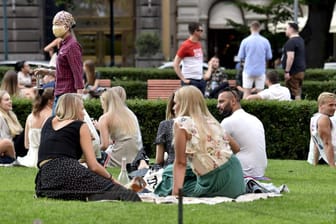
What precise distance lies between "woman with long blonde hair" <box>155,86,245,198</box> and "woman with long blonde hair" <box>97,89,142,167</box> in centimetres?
335

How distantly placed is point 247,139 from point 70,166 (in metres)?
2.59

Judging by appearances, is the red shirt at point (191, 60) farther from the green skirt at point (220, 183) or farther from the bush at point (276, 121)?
the green skirt at point (220, 183)

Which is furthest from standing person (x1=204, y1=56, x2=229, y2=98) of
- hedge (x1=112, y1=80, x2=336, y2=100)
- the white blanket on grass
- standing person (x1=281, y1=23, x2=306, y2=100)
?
the white blanket on grass

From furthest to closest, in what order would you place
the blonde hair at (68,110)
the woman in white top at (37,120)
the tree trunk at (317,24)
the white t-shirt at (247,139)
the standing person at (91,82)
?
the tree trunk at (317,24)
the standing person at (91,82)
the woman in white top at (37,120)
the white t-shirt at (247,139)
the blonde hair at (68,110)

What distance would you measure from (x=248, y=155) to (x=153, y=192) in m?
1.72

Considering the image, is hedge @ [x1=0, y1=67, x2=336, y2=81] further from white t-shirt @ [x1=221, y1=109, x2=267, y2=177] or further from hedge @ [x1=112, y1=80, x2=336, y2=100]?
white t-shirt @ [x1=221, y1=109, x2=267, y2=177]

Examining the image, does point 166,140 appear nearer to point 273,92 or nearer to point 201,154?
point 201,154

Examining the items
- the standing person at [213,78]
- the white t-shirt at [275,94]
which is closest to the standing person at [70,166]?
the white t-shirt at [275,94]

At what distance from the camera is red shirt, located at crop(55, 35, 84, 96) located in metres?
12.7

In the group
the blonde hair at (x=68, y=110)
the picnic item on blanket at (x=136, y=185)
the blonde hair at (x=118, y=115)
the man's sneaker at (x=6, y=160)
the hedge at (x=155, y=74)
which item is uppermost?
the blonde hair at (x=68, y=110)

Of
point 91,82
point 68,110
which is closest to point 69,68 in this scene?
point 68,110

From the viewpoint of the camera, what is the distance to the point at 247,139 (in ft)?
38.7

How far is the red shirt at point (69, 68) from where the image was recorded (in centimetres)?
1274

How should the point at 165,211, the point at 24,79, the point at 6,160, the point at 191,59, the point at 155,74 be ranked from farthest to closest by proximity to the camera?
the point at 155,74 < the point at 24,79 < the point at 191,59 < the point at 6,160 < the point at 165,211
